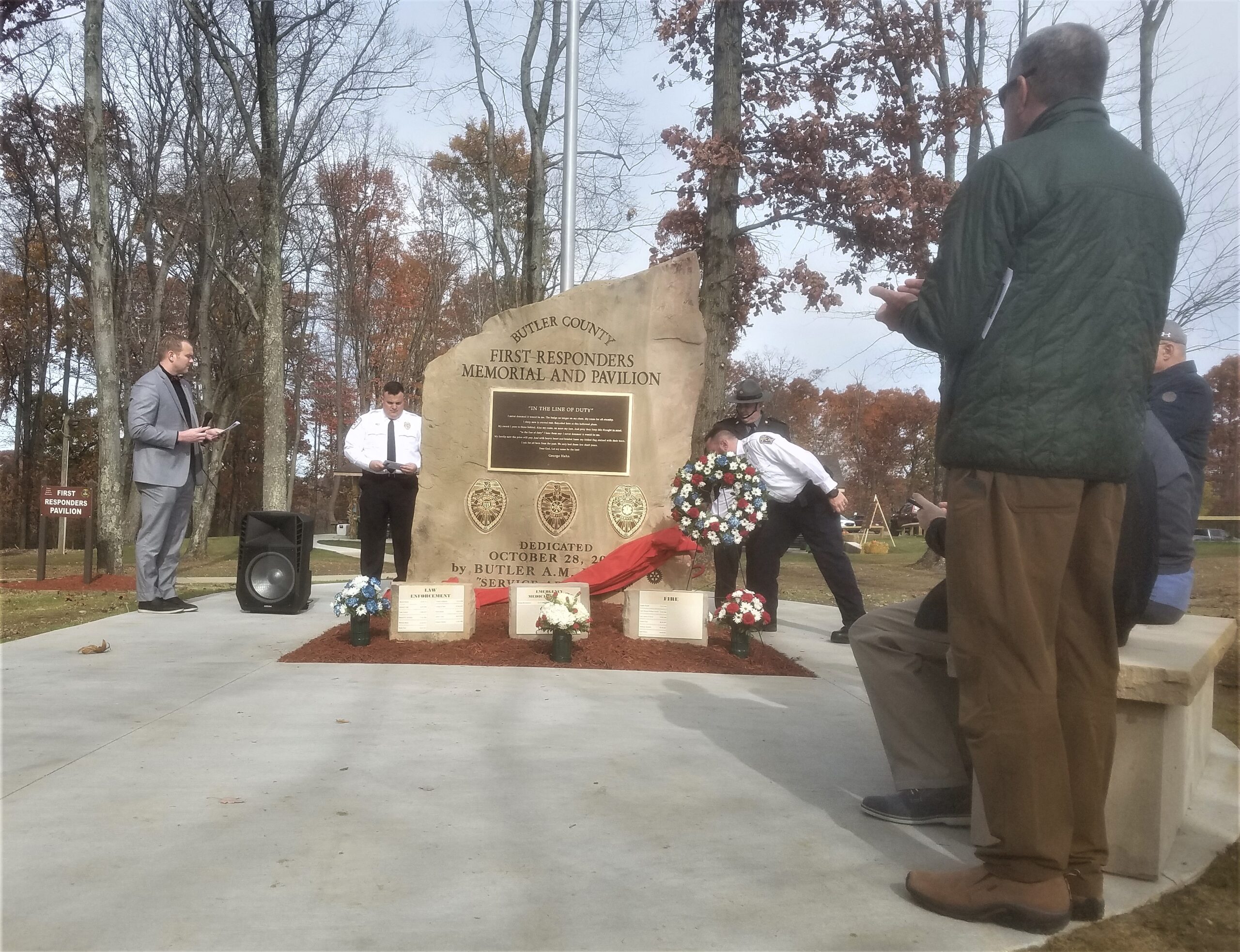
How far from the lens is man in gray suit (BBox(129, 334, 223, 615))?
7801 millimetres

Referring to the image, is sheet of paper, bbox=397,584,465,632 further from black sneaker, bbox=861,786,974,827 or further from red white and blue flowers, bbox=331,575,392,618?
black sneaker, bbox=861,786,974,827

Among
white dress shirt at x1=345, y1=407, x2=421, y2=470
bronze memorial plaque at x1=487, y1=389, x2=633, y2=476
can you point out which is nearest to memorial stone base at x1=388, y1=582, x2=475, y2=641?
bronze memorial plaque at x1=487, y1=389, x2=633, y2=476

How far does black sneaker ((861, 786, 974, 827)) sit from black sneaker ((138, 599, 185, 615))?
20.6 feet

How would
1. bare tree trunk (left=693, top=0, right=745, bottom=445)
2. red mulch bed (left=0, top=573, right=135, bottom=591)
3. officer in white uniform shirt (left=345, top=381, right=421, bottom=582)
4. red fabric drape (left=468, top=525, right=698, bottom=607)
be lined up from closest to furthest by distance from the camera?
red fabric drape (left=468, top=525, right=698, bottom=607), officer in white uniform shirt (left=345, top=381, right=421, bottom=582), red mulch bed (left=0, top=573, right=135, bottom=591), bare tree trunk (left=693, top=0, right=745, bottom=445)

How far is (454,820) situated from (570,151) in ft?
36.1

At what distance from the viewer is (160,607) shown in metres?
7.89

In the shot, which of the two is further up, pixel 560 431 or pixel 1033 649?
pixel 560 431

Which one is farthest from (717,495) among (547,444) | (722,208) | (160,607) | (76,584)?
(76,584)

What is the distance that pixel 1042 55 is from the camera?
2617 millimetres

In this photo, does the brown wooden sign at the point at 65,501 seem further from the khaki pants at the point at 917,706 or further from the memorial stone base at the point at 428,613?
the khaki pants at the point at 917,706

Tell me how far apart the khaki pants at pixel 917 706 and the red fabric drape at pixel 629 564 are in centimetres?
412

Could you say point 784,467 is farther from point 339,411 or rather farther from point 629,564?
point 339,411

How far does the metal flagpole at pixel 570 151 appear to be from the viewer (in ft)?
41.5

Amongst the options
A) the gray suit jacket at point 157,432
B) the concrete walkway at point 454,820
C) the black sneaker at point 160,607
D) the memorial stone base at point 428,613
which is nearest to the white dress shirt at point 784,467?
the concrete walkway at point 454,820
